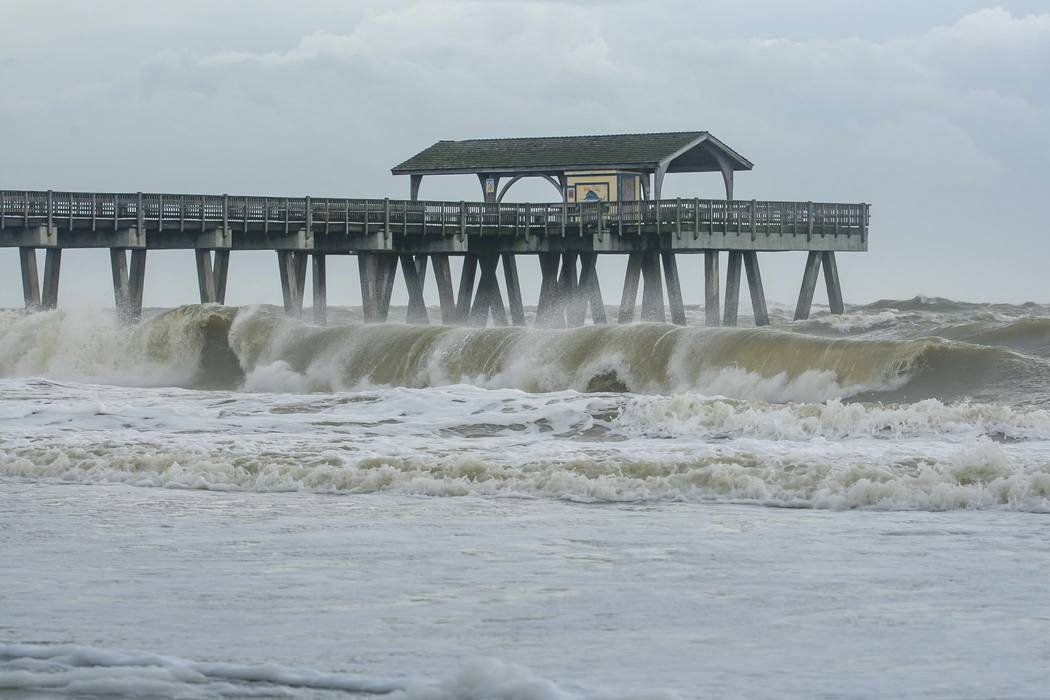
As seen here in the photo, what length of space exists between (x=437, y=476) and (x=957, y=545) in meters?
5.64

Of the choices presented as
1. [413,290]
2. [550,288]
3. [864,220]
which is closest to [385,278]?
[413,290]

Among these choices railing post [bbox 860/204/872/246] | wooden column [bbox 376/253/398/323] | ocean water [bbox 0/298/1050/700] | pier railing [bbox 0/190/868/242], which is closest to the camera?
ocean water [bbox 0/298/1050/700]

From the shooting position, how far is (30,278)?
1415 inches

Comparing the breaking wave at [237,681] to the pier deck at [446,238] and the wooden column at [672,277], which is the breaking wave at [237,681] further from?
the wooden column at [672,277]

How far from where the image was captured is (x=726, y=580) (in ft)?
32.8

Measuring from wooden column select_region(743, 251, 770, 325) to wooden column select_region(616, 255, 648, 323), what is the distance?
3309mm

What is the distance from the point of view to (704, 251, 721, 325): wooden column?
137 feet

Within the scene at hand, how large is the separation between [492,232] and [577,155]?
188 inches

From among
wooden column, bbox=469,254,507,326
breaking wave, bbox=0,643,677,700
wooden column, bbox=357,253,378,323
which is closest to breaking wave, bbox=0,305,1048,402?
wooden column, bbox=357,253,378,323

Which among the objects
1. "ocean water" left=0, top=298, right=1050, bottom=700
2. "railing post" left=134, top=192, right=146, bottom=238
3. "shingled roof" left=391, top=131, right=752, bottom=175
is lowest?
"ocean water" left=0, top=298, right=1050, bottom=700

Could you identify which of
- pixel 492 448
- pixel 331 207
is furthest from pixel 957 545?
pixel 331 207

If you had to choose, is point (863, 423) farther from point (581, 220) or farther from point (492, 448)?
point (581, 220)

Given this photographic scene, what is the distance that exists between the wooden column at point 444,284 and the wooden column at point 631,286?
15.2ft

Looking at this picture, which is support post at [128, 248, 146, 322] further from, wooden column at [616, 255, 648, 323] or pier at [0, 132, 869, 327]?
wooden column at [616, 255, 648, 323]
